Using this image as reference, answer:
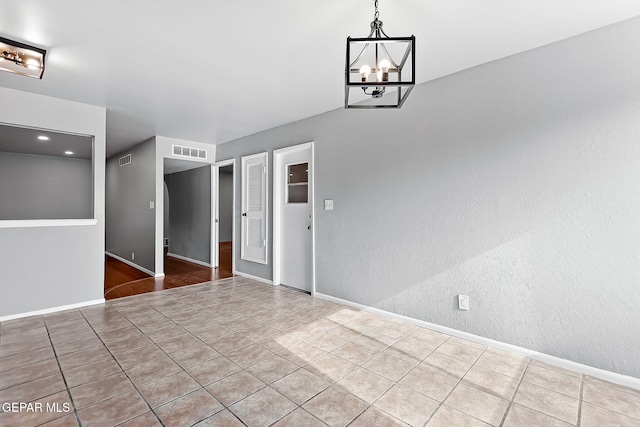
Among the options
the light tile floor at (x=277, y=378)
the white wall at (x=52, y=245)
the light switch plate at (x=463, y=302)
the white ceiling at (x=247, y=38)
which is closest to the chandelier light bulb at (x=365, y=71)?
the white ceiling at (x=247, y=38)

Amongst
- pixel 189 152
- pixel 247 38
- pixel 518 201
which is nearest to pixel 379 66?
pixel 247 38

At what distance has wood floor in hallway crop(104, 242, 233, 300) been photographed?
4203mm

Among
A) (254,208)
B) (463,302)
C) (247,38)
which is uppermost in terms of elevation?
(247,38)

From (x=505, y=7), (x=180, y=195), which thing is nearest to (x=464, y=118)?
(x=505, y=7)

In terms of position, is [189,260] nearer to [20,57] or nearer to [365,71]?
[20,57]

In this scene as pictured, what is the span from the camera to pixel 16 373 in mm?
2033

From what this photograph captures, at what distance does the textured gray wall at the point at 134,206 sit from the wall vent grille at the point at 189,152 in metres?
0.36

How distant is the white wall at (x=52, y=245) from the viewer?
304cm

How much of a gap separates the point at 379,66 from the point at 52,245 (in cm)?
389

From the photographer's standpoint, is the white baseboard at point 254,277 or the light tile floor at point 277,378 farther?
the white baseboard at point 254,277

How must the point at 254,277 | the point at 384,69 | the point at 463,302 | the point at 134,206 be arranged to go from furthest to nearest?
the point at 134,206 < the point at 254,277 < the point at 463,302 < the point at 384,69

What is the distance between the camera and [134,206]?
5.77m

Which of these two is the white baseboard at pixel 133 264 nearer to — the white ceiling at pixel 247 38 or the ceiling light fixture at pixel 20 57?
the white ceiling at pixel 247 38

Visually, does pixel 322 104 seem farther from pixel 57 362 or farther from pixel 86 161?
pixel 86 161
